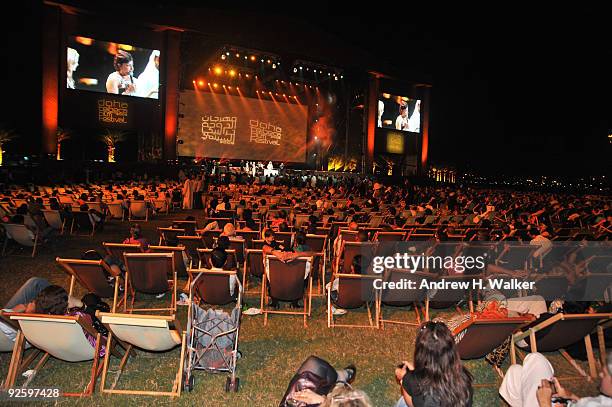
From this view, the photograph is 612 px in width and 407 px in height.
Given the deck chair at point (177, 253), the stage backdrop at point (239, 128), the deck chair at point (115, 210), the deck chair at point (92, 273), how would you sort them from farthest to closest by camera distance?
the stage backdrop at point (239, 128) < the deck chair at point (115, 210) < the deck chair at point (177, 253) < the deck chair at point (92, 273)

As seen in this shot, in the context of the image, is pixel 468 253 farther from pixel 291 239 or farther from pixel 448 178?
pixel 448 178

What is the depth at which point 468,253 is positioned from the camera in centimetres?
757

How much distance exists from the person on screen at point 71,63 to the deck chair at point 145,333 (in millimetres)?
29415

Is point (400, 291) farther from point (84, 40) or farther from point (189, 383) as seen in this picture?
point (84, 40)

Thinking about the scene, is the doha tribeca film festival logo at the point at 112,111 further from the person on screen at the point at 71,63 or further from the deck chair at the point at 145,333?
the deck chair at the point at 145,333

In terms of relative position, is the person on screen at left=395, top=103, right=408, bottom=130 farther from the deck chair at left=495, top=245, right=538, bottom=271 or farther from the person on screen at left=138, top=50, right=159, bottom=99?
the deck chair at left=495, top=245, right=538, bottom=271

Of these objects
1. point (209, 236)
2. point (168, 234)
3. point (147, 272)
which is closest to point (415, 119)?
point (209, 236)

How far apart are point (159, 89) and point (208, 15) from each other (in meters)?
7.00

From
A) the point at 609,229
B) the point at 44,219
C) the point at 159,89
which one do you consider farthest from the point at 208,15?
the point at 609,229

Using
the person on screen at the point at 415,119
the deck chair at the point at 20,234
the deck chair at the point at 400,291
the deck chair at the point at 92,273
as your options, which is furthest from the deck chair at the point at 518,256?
the person on screen at the point at 415,119

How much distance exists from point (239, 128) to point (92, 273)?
1143 inches

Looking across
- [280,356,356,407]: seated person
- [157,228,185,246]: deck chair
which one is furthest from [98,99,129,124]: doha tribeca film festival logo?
[280,356,356,407]: seated person

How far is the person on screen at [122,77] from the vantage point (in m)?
29.9

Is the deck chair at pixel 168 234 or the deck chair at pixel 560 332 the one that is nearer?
the deck chair at pixel 560 332
